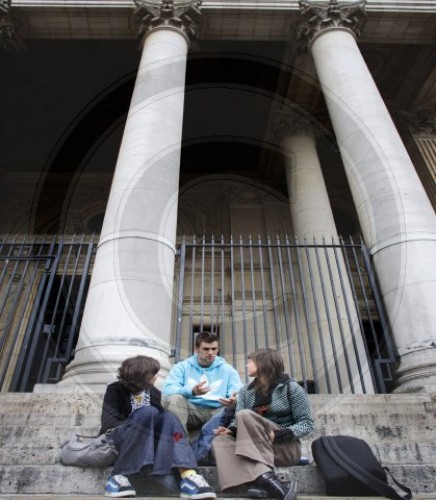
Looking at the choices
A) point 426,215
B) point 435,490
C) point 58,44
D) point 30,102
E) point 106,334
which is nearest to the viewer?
point 435,490

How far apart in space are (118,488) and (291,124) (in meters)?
10.6

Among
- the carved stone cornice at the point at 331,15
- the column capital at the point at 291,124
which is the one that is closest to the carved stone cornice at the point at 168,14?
the carved stone cornice at the point at 331,15

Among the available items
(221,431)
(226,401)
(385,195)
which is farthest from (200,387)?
(385,195)

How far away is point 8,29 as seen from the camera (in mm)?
9148

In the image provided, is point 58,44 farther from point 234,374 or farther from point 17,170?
point 234,374

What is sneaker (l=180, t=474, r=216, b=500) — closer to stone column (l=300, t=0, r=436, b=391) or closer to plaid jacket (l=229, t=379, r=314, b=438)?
plaid jacket (l=229, t=379, r=314, b=438)

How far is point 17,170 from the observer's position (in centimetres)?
1483

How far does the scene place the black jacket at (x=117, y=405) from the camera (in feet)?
9.93

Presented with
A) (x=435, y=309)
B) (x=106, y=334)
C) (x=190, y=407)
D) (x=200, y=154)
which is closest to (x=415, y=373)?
(x=435, y=309)

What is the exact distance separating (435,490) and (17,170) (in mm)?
15466

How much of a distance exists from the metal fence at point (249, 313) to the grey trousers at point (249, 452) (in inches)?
98.1

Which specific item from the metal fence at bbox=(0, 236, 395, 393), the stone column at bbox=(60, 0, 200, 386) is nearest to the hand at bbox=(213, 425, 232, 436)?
the stone column at bbox=(60, 0, 200, 386)

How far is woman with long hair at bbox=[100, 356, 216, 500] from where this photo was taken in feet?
8.39

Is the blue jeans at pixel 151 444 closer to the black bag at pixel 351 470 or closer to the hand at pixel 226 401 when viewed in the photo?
the hand at pixel 226 401
